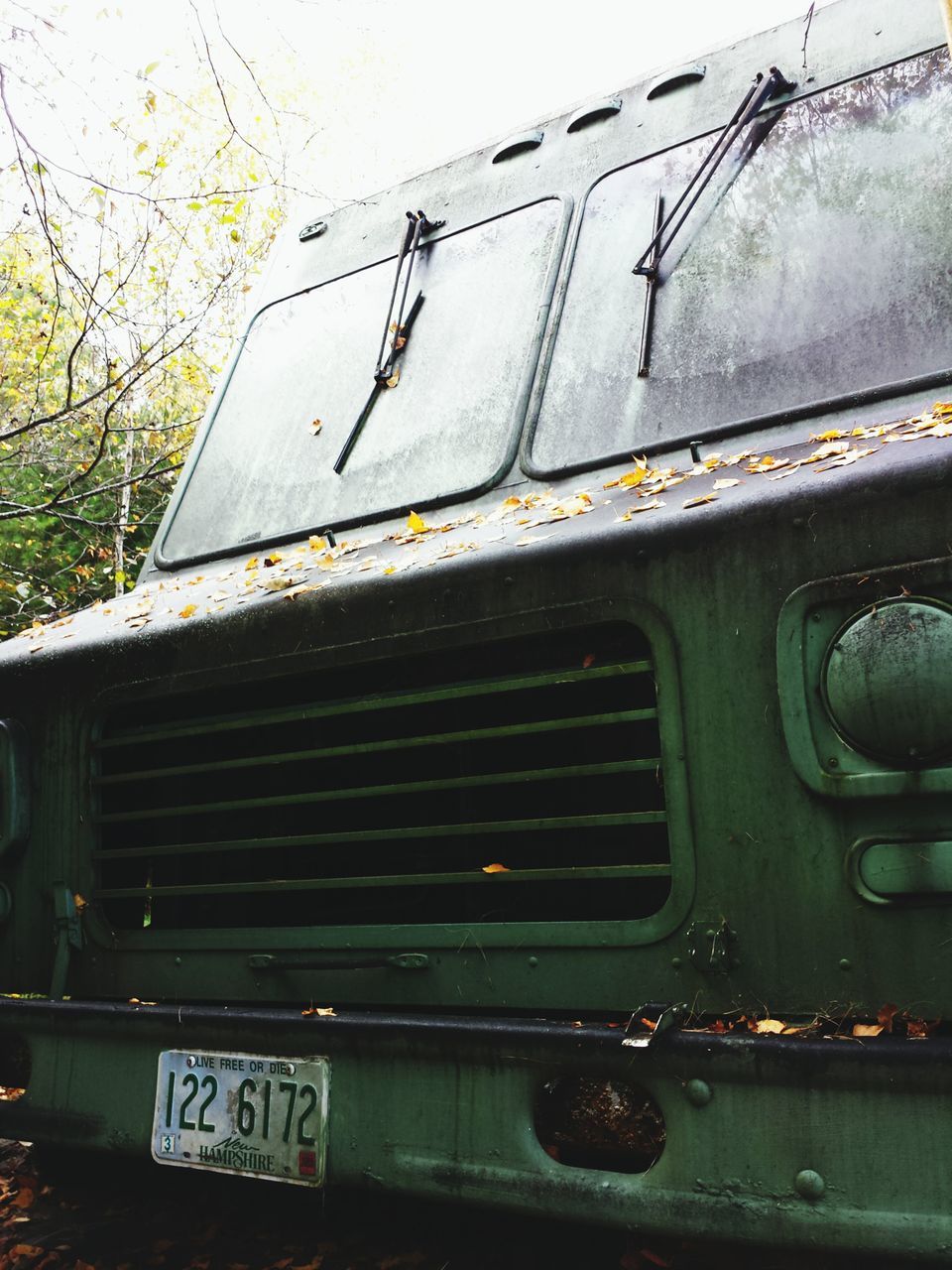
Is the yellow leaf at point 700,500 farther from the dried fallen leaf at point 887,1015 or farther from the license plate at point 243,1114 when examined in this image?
the license plate at point 243,1114

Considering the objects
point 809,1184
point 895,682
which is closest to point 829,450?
→ point 895,682

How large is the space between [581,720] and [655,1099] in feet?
2.35

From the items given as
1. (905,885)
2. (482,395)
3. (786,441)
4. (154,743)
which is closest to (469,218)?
(482,395)

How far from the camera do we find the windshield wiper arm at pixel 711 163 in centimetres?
325

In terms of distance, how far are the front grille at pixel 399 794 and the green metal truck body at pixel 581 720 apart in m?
0.01

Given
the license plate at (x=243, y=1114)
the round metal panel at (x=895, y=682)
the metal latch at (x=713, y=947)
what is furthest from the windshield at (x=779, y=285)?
the license plate at (x=243, y=1114)

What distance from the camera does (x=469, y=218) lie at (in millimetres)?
3949

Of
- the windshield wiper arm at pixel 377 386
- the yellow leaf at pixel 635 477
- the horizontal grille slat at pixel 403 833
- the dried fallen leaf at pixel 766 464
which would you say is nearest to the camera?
the horizontal grille slat at pixel 403 833

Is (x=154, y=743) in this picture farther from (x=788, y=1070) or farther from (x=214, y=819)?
(x=788, y=1070)

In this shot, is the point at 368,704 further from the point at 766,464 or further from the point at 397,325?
the point at 397,325

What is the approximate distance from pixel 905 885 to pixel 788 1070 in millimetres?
365

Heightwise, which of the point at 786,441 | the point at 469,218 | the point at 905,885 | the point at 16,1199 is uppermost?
the point at 469,218

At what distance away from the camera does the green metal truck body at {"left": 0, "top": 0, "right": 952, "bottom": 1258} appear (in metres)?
1.96

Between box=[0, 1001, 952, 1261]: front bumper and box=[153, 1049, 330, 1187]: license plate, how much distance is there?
34mm
